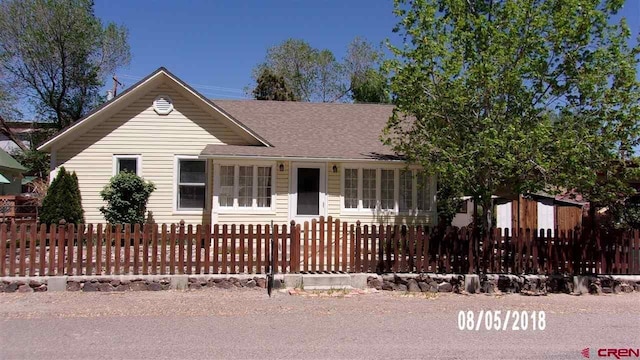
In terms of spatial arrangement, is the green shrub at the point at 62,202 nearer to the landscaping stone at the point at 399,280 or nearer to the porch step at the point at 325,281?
the porch step at the point at 325,281

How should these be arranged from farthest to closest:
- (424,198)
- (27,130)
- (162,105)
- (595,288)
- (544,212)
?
(27,130) < (544,212) < (162,105) < (424,198) < (595,288)

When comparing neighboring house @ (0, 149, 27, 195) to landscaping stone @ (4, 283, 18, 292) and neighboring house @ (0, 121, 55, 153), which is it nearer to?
neighboring house @ (0, 121, 55, 153)

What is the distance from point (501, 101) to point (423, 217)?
204 inches

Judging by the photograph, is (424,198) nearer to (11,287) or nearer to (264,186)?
(264,186)

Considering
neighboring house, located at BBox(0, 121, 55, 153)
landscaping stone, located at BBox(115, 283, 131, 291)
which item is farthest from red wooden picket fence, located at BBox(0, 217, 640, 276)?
neighboring house, located at BBox(0, 121, 55, 153)

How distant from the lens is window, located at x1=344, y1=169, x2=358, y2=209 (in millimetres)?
13484

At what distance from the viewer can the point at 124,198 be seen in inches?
524

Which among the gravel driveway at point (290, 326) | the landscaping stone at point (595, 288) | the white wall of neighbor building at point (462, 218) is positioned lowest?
the gravel driveway at point (290, 326)

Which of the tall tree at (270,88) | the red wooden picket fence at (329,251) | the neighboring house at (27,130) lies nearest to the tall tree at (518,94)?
the red wooden picket fence at (329,251)

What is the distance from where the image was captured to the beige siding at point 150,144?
45.4 ft

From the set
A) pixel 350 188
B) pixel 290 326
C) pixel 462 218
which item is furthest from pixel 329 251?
pixel 462 218

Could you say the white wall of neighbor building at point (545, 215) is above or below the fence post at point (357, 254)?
above

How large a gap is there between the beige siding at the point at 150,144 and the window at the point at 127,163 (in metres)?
0.12

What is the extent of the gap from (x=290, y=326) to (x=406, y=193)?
25.9 ft
